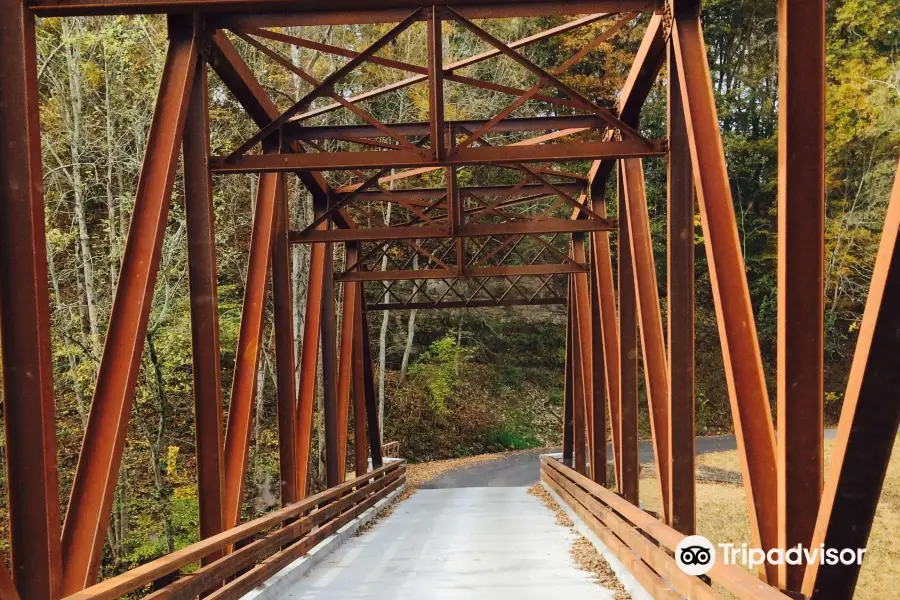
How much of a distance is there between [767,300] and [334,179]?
18.7 metres

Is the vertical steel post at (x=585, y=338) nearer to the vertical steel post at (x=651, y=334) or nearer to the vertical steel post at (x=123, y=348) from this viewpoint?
the vertical steel post at (x=651, y=334)

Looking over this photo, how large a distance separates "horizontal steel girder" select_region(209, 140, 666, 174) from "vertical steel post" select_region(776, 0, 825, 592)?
3883 mm

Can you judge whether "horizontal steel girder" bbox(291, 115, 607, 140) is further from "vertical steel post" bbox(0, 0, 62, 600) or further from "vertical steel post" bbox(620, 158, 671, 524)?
"vertical steel post" bbox(0, 0, 62, 600)

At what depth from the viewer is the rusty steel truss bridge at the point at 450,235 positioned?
4.22 m

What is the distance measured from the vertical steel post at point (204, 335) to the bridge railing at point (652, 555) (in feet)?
11.7

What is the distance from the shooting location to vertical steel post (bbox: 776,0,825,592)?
4207 mm

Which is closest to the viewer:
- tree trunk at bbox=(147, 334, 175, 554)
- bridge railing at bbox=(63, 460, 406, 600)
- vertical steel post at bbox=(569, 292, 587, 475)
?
bridge railing at bbox=(63, 460, 406, 600)

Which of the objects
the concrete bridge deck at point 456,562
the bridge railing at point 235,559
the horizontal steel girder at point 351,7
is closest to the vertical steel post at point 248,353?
the bridge railing at point 235,559

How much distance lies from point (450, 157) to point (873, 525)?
40.3 ft

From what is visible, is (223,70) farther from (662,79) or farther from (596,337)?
(662,79)

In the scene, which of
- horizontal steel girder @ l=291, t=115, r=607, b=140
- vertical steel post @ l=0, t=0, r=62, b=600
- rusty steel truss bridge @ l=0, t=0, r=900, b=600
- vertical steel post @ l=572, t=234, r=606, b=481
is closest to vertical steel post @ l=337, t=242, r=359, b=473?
rusty steel truss bridge @ l=0, t=0, r=900, b=600

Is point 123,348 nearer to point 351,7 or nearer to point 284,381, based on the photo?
point 351,7

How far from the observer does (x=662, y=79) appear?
33.6m

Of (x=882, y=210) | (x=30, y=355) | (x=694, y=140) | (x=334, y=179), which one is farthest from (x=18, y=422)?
(x=882, y=210)
